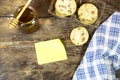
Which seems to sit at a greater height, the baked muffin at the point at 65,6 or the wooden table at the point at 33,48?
the baked muffin at the point at 65,6

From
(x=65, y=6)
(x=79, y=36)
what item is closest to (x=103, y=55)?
(x=79, y=36)

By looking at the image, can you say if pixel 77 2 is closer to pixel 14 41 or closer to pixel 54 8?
pixel 54 8

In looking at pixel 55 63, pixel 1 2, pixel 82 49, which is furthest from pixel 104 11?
pixel 1 2

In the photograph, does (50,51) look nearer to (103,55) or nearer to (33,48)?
(33,48)

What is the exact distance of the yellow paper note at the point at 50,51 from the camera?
3.66 feet

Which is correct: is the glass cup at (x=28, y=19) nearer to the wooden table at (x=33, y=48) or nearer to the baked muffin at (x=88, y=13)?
the wooden table at (x=33, y=48)

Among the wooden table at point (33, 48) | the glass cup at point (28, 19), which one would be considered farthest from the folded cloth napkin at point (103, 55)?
the glass cup at point (28, 19)

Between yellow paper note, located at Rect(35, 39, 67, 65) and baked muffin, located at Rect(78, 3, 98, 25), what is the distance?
12 centimetres

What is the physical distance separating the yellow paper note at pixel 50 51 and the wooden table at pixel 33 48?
0.01 meters

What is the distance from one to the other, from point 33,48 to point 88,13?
234 mm

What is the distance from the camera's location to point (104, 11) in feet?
3.89

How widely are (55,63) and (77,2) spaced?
0.81 ft

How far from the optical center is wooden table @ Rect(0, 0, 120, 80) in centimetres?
110

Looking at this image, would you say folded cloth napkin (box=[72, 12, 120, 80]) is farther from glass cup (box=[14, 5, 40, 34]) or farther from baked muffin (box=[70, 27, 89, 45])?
glass cup (box=[14, 5, 40, 34])
